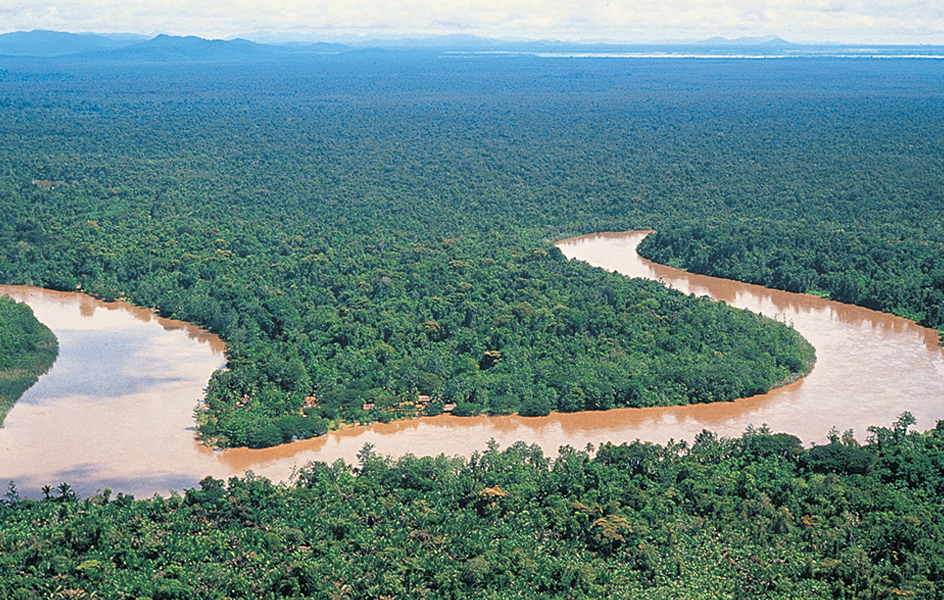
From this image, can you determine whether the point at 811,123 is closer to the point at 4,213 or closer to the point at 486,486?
the point at 4,213

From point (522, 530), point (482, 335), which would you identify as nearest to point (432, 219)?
point (482, 335)

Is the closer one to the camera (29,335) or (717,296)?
(29,335)

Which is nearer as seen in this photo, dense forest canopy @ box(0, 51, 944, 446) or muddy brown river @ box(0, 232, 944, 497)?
muddy brown river @ box(0, 232, 944, 497)

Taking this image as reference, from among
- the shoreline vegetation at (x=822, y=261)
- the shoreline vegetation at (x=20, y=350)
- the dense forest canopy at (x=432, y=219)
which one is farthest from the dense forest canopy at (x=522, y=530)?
the shoreline vegetation at (x=822, y=261)

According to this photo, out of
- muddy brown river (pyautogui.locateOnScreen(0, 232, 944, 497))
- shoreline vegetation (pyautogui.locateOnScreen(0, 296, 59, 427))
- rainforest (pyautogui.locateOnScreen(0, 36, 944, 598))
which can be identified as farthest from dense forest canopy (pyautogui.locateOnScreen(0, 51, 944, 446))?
shoreline vegetation (pyautogui.locateOnScreen(0, 296, 59, 427))

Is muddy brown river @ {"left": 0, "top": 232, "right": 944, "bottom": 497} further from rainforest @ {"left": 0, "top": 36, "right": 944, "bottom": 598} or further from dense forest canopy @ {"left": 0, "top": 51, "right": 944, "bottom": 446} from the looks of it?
dense forest canopy @ {"left": 0, "top": 51, "right": 944, "bottom": 446}

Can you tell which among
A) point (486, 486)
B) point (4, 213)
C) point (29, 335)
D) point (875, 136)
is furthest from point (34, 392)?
point (875, 136)

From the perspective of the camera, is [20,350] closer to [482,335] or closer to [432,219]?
[482,335]
